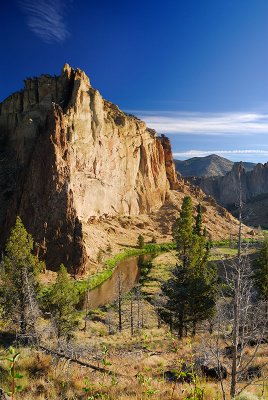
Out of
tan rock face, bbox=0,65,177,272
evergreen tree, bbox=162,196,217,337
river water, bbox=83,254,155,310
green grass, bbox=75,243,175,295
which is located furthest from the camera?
tan rock face, bbox=0,65,177,272

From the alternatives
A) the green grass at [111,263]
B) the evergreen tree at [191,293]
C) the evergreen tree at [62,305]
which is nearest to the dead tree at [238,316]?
the evergreen tree at [191,293]

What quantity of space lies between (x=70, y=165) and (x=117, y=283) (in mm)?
36079

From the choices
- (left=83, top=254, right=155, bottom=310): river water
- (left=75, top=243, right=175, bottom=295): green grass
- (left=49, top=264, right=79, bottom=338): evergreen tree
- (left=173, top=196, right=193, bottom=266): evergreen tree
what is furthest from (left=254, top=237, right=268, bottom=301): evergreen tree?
(left=75, top=243, right=175, bottom=295): green grass

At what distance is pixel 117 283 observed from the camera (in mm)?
47844

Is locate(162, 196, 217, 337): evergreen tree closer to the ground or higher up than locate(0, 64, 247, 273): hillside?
closer to the ground

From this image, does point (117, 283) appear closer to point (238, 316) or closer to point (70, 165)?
point (70, 165)

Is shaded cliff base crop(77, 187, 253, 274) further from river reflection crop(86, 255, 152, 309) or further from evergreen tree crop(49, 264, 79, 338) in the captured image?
evergreen tree crop(49, 264, 79, 338)

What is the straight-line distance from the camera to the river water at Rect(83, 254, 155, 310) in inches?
2062

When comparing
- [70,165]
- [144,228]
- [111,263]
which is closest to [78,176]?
[70,165]

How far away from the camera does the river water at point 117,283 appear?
52384 mm

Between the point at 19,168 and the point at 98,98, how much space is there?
32.8 meters

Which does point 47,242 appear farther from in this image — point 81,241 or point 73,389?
point 73,389

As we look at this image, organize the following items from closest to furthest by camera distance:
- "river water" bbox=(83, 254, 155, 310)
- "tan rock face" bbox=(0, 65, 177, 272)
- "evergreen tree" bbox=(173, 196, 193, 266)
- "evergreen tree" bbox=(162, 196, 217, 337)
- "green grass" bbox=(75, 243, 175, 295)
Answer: "evergreen tree" bbox=(162, 196, 217, 337) → "evergreen tree" bbox=(173, 196, 193, 266) → "river water" bbox=(83, 254, 155, 310) → "green grass" bbox=(75, 243, 175, 295) → "tan rock face" bbox=(0, 65, 177, 272)

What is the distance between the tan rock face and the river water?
6784 millimetres
